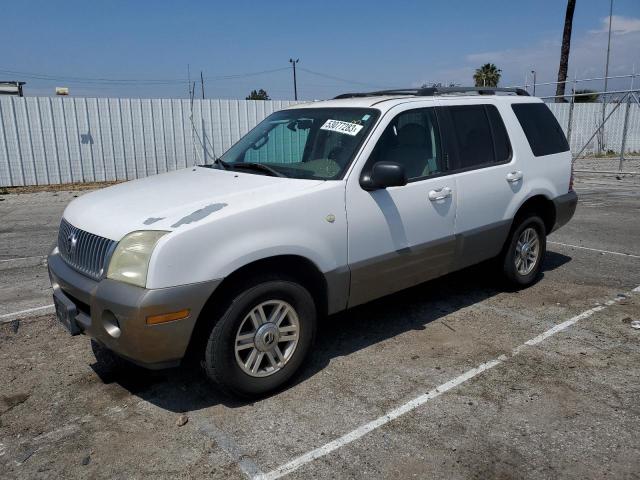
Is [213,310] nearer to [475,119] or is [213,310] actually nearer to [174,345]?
[174,345]

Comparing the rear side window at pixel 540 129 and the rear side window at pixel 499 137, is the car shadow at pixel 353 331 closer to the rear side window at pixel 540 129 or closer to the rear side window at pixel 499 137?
the rear side window at pixel 499 137

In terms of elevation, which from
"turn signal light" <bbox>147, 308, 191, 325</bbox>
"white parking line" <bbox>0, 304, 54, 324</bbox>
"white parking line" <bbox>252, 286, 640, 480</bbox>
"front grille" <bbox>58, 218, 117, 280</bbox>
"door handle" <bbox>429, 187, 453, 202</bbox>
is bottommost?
"white parking line" <bbox>252, 286, 640, 480</bbox>

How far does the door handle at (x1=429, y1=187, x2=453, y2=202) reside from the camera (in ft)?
14.3

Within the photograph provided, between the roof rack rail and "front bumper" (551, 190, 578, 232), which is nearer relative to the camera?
the roof rack rail

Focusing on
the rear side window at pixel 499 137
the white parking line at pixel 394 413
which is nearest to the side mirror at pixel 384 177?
the white parking line at pixel 394 413

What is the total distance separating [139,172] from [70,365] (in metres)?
13.2

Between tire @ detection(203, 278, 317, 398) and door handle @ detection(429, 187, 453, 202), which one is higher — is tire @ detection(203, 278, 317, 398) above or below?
below

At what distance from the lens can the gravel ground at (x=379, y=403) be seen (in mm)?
2904

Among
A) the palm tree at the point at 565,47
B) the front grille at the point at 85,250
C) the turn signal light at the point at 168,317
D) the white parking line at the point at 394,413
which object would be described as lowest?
the white parking line at the point at 394,413

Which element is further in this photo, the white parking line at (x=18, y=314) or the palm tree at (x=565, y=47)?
the palm tree at (x=565, y=47)

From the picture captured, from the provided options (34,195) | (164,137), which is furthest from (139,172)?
(34,195)

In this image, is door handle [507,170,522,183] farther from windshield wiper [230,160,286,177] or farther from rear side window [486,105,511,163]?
windshield wiper [230,160,286,177]

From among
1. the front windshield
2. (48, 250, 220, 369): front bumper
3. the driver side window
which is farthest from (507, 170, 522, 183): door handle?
(48, 250, 220, 369): front bumper

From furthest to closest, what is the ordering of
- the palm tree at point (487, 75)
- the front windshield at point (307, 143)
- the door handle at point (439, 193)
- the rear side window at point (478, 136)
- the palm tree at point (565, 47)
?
1. the palm tree at point (487, 75)
2. the palm tree at point (565, 47)
3. the rear side window at point (478, 136)
4. the door handle at point (439, 193)
5. the front windshield at point (307, 143)
